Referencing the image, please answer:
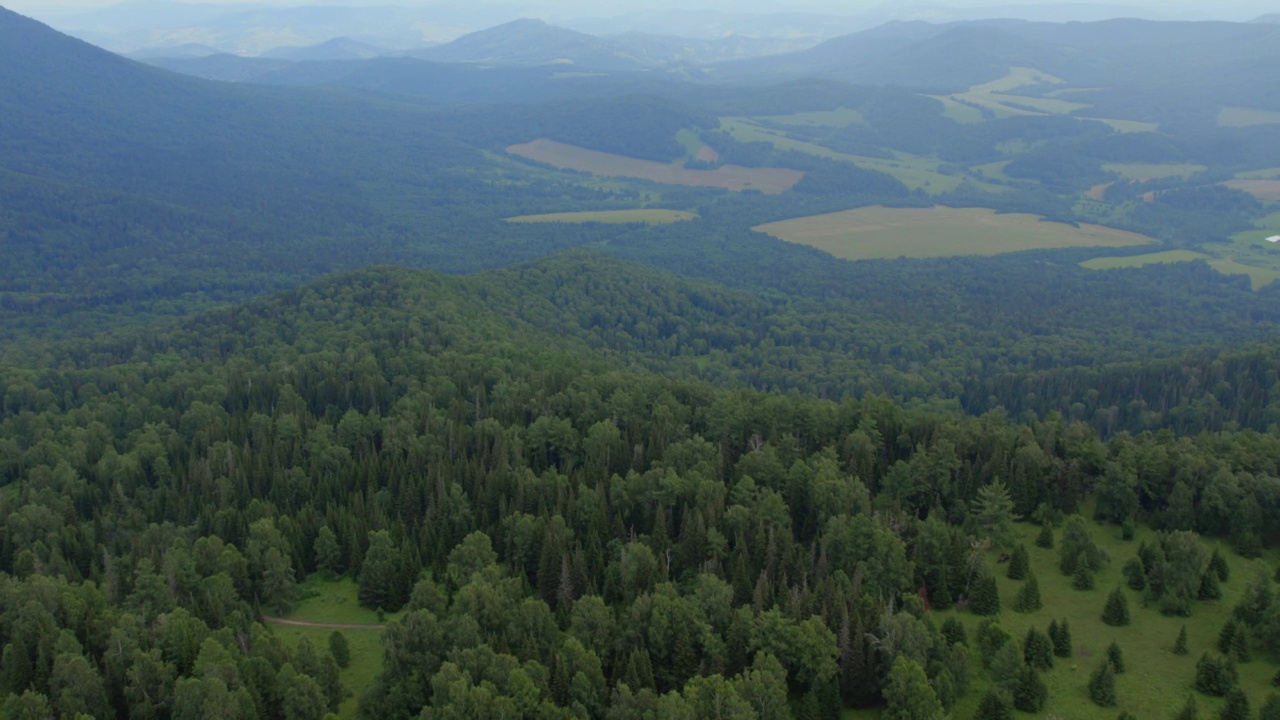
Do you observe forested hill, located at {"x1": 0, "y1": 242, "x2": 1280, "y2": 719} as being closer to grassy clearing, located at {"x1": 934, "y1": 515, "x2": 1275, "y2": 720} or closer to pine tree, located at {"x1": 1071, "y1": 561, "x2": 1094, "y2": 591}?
pine tree, located at {"x1": 1071, "y1": 561, "x2": 1094, "y2": 591}

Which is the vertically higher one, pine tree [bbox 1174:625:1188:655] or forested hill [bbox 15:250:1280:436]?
pine tree [bbox 1174:625:1188:655]

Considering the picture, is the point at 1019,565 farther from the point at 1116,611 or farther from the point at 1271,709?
the point at 1271,709

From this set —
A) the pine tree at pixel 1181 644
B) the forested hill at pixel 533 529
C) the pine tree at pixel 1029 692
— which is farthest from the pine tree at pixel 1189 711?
the forested hill at pixel 533 529

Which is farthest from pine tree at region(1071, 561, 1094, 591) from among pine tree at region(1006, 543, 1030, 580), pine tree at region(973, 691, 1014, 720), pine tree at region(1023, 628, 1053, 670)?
pine tree at region(973, 691, 1014, 720)

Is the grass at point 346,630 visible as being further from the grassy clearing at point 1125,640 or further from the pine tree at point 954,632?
the grassy clearing at point 1125,640

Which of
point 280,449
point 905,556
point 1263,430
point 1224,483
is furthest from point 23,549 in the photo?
point 1263,430

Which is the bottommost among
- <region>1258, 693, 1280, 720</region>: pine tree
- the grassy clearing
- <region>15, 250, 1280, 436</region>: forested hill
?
<region>15, 250, 1280, 436</region>: forested hill
